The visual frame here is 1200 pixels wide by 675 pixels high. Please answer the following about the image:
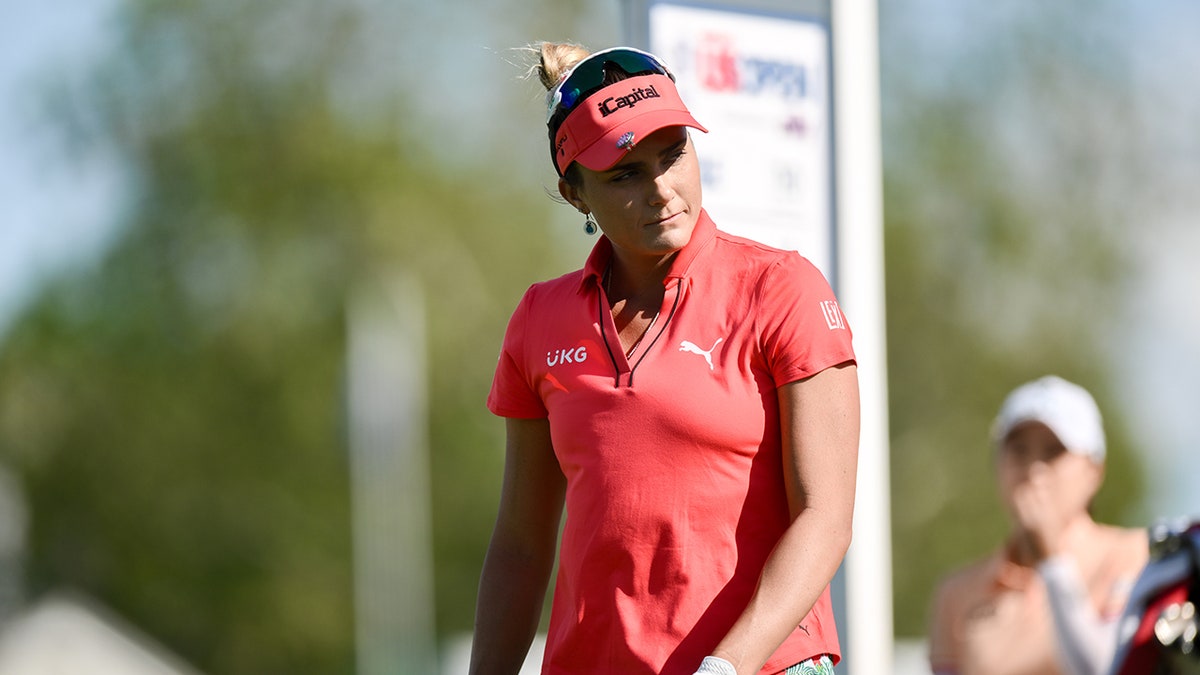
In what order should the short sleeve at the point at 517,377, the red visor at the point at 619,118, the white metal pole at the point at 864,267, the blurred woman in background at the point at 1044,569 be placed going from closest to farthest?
the red visor at the point at 619,118, the short sleeve at the point at 517,377, the white metal pole at the point at 864,267, the blurred woman in background at the point at 1044,569

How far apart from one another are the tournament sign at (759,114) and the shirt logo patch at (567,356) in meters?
1.68

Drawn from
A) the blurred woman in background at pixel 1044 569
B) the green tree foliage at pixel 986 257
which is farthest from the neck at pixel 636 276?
the green tree foliage at pixel 986 257

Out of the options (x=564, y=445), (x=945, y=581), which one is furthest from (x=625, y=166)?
(x=945, y=581)

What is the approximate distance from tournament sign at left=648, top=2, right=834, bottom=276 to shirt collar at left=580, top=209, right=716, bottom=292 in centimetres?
150

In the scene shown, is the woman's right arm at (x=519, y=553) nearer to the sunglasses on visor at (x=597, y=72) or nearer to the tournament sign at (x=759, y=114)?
the sunglasses on visor at (x=597, y=72)

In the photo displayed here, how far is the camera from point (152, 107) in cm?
3778

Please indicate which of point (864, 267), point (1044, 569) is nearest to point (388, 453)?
point (1044, 569)

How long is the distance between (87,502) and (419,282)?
9.75m

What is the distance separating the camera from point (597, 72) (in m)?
3.63

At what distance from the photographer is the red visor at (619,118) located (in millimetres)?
3484

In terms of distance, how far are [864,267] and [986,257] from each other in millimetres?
34229

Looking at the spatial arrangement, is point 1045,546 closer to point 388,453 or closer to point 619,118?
point 619,118

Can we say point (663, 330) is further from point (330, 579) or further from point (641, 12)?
point (330, 579)

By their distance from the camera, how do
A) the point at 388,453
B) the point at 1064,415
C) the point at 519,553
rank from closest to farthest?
the point at 519,553 < the point at 1064,415 < the point at 388,453
